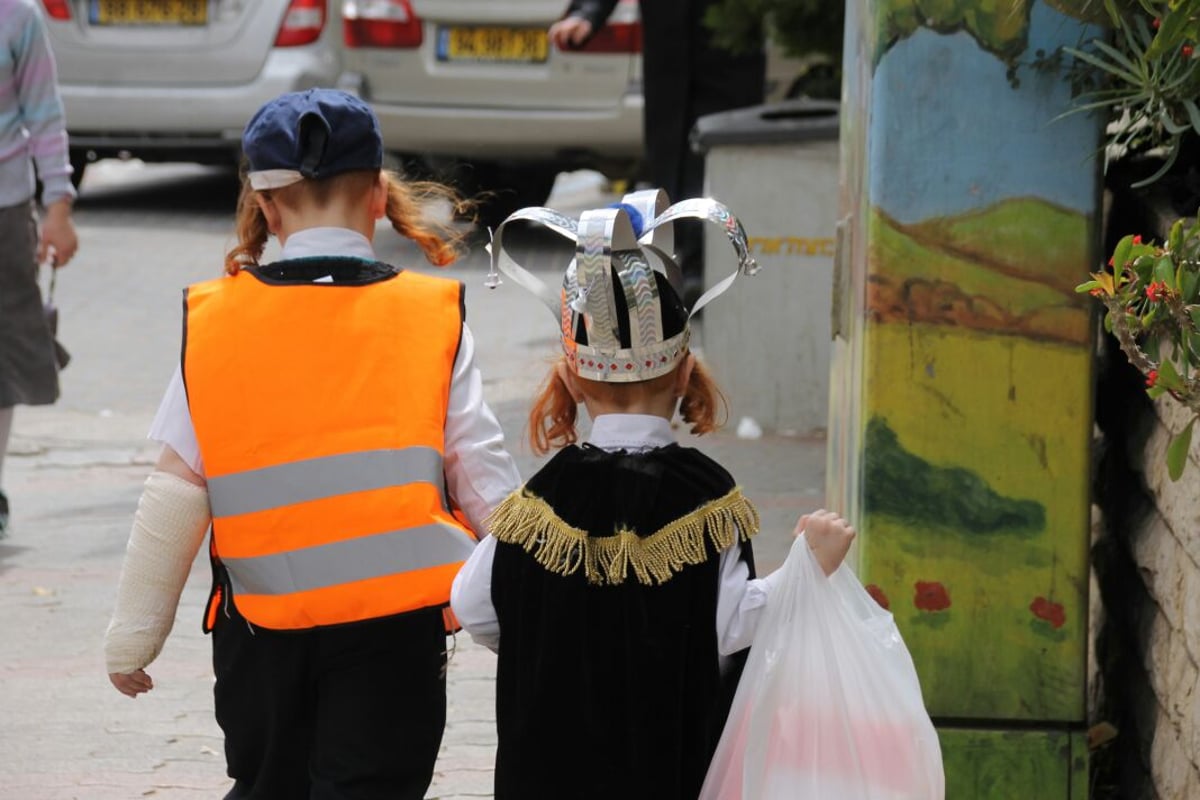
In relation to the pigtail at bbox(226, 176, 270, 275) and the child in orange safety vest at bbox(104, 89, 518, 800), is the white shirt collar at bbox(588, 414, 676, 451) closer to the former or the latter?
the child in orange safety vest at bbox(104, 89, 518, 800)

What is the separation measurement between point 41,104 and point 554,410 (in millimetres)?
3381

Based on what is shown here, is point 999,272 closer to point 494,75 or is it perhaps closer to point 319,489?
point 319,489

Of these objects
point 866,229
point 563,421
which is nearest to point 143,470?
point 866,229

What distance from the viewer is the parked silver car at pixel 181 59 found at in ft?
37.1

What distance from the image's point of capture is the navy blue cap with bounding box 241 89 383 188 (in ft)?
10.5

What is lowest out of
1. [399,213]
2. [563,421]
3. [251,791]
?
[251,791]

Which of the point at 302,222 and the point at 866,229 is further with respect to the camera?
the point at 866,229

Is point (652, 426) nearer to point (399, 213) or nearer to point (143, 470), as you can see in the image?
point (399, 213)

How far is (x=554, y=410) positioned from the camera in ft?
9.84

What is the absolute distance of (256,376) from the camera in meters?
3.15

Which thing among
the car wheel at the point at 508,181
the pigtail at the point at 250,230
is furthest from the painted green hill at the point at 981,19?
the car wheel at the point at 508,181

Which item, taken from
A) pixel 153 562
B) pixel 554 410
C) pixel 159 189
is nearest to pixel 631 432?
pixel 554 410

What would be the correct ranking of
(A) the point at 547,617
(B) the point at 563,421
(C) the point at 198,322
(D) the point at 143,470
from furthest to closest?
(D) the point at 143,470, (C) the point at 198,322, (B) the point at 563,421, (A) the point at 547,617

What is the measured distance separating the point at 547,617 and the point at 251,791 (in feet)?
2.47
